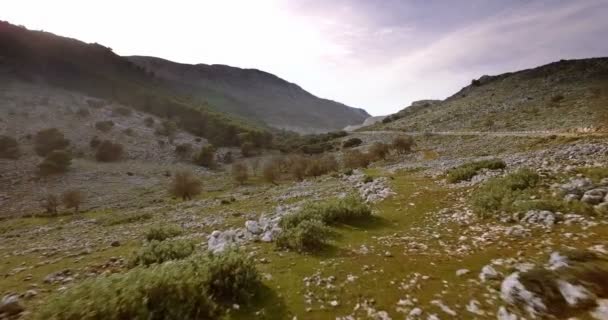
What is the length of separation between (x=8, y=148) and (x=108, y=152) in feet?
54.9

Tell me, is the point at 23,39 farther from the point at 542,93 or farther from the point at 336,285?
the point at 542,93

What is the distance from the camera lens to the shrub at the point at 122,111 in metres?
94.3

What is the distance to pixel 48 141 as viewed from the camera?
66625 mm

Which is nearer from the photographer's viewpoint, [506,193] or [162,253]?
[162,253]

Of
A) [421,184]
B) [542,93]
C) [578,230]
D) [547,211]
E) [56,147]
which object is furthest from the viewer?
[542,93]

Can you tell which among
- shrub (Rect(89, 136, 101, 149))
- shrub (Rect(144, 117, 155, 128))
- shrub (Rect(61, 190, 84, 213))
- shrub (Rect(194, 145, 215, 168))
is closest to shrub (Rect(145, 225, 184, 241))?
shrub (Rect(61, 190, 84, 213))

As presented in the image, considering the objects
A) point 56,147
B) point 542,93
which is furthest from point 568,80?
point 56,147

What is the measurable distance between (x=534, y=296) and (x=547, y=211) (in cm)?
636

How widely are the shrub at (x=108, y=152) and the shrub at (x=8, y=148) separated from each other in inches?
529

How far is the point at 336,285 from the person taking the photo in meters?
8.01

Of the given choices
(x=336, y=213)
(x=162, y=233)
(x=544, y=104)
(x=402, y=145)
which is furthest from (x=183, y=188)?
(x=544, y=104)

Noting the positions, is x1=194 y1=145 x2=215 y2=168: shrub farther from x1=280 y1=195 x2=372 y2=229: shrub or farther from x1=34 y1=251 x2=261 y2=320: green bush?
x1=34 y1=251 x2=261 y2=320: green bush

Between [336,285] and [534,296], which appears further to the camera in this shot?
[336,285]

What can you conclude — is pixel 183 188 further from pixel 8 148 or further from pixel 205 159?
pixel 8 148
